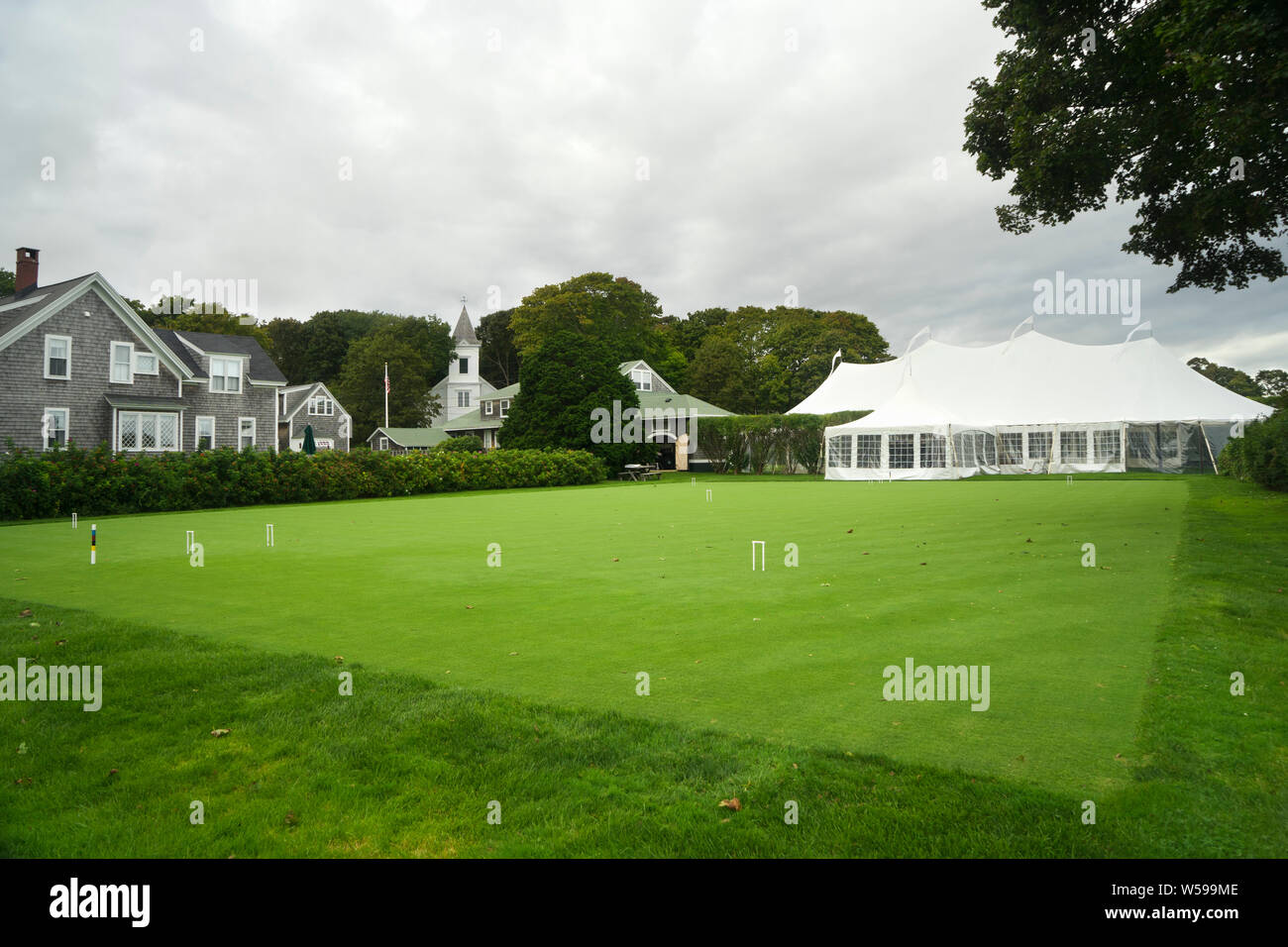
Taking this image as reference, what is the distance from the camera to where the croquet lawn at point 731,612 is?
4504 millimetres

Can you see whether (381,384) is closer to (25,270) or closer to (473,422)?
(473,422)

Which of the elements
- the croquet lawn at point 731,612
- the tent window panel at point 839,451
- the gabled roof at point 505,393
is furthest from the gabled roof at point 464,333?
the croquet lawn at point 731,612

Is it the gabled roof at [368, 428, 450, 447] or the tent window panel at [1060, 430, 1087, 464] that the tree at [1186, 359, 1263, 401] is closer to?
the tent window panel at [1060, 430, 1087, 464]

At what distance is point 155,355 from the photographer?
35.6 meters

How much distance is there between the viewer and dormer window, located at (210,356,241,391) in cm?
3944

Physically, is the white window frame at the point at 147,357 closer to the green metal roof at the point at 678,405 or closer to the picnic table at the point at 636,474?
the picnic table at the point at 636,474

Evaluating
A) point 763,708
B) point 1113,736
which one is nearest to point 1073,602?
point 1113,736

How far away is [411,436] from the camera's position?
6669cm

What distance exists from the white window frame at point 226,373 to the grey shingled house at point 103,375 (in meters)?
0.05

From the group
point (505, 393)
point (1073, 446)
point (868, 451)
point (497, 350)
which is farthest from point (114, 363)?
point (497, 350)

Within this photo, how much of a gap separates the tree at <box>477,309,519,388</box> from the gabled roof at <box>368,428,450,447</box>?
833 inches

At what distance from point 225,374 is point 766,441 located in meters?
31.0

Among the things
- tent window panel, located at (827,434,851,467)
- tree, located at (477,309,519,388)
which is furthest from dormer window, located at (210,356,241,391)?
tree, located at (477,309,519,388)
